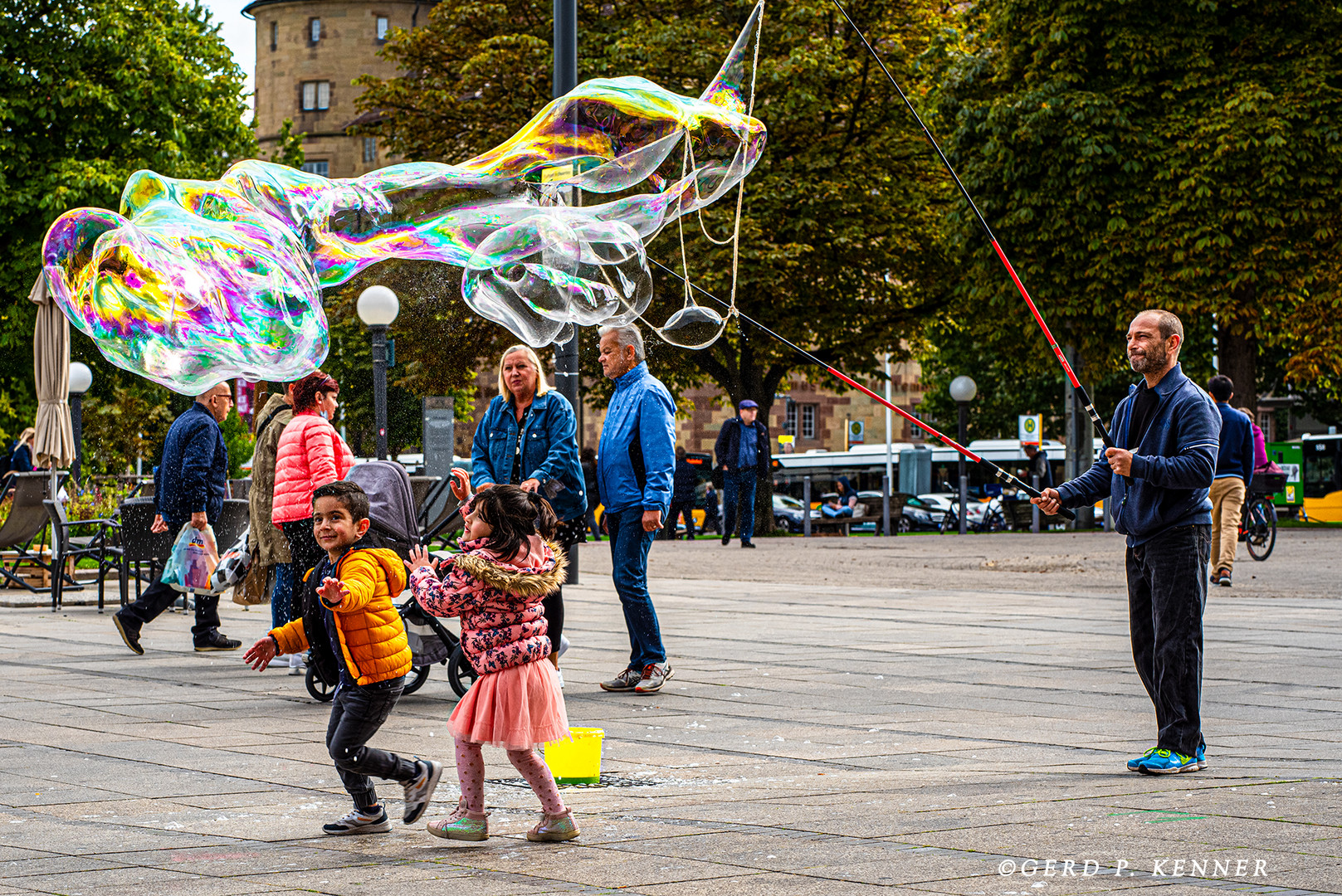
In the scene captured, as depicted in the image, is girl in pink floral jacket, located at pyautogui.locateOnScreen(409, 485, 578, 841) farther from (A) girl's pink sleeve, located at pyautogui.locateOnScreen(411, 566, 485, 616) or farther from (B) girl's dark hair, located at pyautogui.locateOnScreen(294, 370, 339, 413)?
(B) girl's dark hair, located at pyautogui.locateOnScreen(294, 370, 339, 413)

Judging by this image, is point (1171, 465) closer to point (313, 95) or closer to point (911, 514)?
point (911, 514)

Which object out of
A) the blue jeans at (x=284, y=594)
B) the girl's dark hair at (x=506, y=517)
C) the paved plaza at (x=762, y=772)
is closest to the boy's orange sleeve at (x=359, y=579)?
the girl's dark hair at (x=506, y=517)

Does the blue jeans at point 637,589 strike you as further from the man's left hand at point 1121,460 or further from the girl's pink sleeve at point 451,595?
the girl's pink sleeve at point 451,595

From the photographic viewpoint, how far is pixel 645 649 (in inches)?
358

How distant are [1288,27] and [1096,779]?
2576 cm

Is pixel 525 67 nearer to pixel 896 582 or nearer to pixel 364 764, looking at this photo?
pixel 896 582

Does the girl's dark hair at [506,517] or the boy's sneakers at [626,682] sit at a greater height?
the girl's dark hair at [506,517]

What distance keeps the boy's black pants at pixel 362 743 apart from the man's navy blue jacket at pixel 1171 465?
9.69ft

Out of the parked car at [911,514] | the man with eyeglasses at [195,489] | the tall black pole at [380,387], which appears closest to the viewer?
the man with eyeglasses at [195,489]

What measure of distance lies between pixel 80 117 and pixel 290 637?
33.6m

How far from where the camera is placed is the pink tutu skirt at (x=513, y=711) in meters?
5.31

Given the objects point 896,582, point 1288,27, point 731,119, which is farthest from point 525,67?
point 731,119

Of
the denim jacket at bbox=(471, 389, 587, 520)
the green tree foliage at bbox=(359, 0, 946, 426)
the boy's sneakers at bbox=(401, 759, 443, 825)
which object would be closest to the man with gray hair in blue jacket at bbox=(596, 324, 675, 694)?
the denim jacket at bbox=(471, 389, 587, 520)

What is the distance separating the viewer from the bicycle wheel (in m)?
19.9
